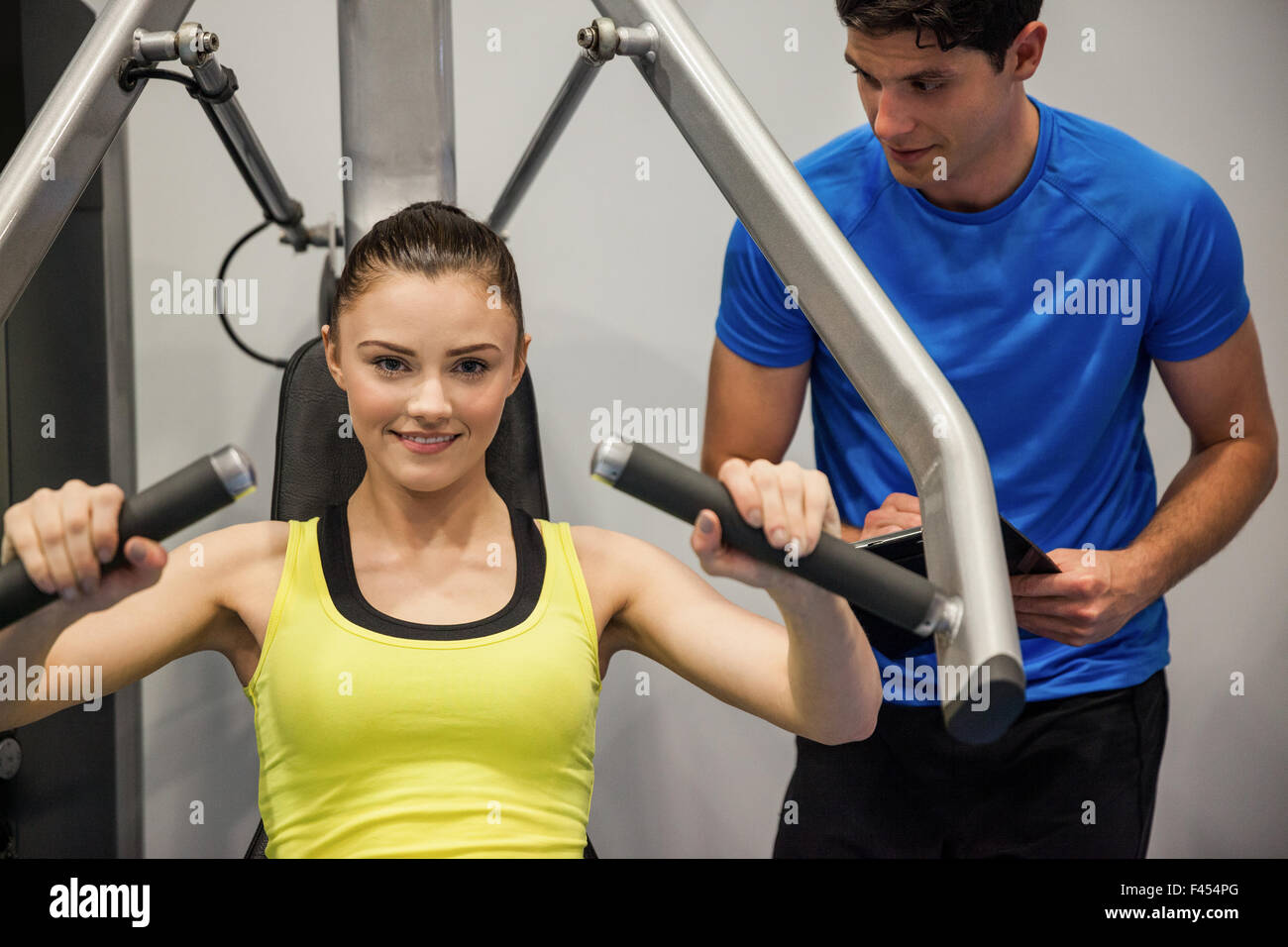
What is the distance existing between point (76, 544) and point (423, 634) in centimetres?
45

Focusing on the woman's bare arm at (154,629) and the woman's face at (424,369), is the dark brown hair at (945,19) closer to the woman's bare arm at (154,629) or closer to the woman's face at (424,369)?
the woman's face at (424,369)

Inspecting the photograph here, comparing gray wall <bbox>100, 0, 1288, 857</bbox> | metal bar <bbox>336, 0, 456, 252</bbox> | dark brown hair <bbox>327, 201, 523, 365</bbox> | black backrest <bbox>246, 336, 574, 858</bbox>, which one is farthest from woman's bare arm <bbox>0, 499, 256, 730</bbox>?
gray wall <bbox>100, 0, 1288, 857</bbox>

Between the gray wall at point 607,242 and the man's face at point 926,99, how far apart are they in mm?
643

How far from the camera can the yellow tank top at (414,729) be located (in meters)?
0.88

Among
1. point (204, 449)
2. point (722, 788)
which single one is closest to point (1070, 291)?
point (722, 788)

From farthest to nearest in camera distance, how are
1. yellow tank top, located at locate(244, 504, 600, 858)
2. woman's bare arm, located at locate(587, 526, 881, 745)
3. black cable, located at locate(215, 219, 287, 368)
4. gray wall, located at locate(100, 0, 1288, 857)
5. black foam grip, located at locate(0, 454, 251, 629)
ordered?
gray wall, located at locate(100, 0, 1288, 857), black cable, located at locate(215, 219, 287, 368), yellow tank top, located at locate(244, 504, 600, 858), woman's bare arm, located at locate(587, 526, 881, 745), black foam grip, located at locate(0, 454, 251, 629)

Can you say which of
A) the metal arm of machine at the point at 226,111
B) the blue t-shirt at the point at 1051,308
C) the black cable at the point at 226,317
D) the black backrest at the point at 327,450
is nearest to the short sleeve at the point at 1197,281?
the blue t-shirt at the point at 1051,308

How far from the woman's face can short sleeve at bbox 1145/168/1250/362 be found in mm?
694

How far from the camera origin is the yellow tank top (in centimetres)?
88

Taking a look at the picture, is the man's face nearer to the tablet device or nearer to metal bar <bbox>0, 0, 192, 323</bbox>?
the tablet device

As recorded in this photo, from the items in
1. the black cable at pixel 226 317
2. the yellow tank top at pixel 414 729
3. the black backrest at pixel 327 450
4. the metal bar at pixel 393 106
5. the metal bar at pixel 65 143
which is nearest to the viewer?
the metal bar at pixel 65 143

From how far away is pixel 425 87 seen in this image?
102 cm

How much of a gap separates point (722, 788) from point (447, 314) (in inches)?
45.6
